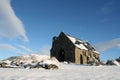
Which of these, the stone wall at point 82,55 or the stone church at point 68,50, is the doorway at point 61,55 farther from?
the stone wall at point 82,55

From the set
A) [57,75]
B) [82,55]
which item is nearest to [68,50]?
[82,55]

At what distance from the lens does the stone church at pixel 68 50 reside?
204 ft

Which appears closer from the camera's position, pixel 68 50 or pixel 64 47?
pixel 68 50

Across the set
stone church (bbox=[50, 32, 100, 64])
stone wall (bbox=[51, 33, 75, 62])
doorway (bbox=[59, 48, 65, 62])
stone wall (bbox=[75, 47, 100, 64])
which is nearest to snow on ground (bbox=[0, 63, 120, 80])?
stone church (bbox=[50, 32, 100, 64])

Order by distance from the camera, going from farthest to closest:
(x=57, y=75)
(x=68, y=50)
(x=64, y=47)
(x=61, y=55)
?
(x=61, y=55) < (x=64, y=47) < (x=68, y=50) < (x=57, y=75)

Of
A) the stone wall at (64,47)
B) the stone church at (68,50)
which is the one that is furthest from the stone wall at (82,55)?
the stone wall at (64,47)

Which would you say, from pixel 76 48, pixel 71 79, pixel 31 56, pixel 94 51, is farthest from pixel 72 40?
pixel 71 79

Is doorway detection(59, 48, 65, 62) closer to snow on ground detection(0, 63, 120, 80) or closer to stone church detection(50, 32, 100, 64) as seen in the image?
stone church detection(50, 32, 100, 64)

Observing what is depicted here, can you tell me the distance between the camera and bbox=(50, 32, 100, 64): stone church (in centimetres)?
6228

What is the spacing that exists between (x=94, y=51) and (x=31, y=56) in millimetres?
47438

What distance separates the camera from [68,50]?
6297 cm

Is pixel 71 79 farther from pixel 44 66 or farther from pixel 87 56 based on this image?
pixel 87 56

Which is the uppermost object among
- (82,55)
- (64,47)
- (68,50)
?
(64,47)

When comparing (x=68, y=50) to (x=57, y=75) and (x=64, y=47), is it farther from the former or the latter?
(x=57, y=75)
